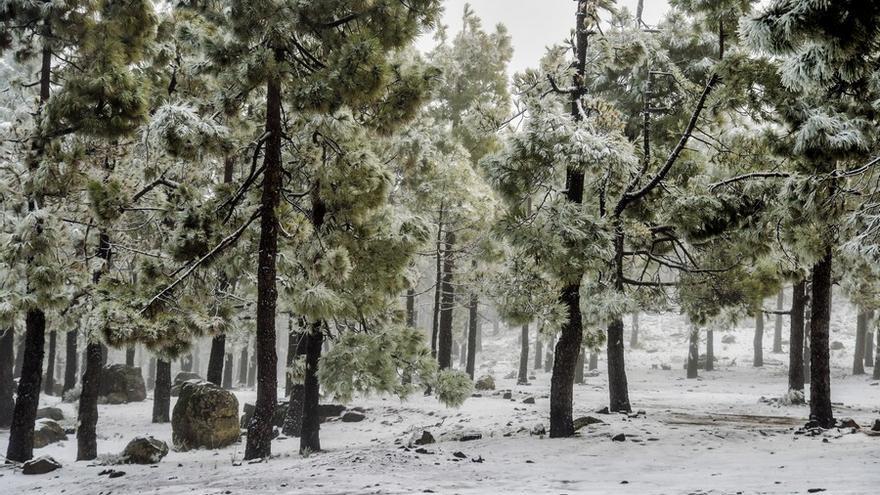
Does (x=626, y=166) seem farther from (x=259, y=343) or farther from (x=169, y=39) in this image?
(x=169, y=39)

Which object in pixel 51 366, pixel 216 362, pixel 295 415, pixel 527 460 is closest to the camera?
pixel 527 460

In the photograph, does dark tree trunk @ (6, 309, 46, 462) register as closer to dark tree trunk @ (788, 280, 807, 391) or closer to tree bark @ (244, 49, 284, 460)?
tree bark @ (244, 49, 284, 460)

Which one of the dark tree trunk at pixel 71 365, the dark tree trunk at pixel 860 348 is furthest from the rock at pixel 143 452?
the dark tree trunk at pixel 860 348

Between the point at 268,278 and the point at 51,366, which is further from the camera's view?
the point at 51,366

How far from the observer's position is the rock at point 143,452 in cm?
1141

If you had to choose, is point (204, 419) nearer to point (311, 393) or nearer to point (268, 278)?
point (311, 393)

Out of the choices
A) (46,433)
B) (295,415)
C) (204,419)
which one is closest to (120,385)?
(46,433)

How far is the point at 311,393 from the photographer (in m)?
11.3

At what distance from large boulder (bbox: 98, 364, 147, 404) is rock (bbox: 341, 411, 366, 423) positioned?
483 inches

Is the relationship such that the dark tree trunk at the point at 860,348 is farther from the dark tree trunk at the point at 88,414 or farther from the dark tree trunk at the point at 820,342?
the dark tree trunk at the point at 88,414

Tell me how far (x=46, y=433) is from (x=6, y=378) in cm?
400

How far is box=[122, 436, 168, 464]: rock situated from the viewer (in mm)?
11414

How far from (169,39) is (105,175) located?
338 centimetres

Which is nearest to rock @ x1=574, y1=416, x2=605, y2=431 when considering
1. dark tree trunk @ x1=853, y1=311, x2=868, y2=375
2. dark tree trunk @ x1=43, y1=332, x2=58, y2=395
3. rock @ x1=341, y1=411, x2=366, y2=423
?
rock @ x1=341, y1=411, x2=366, y2=423
